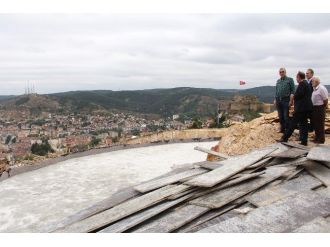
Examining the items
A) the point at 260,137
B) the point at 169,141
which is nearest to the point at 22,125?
the point at 169,141

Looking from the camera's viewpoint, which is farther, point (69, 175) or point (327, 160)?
point (69, 175)

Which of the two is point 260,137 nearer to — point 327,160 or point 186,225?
point 327,160

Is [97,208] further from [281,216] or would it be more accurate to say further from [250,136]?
[250,136]

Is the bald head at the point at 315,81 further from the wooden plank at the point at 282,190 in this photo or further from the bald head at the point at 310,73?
the wooden plank at the point at 282,190

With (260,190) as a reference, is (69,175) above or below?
below

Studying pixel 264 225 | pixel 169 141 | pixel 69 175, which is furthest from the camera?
pixel 169 141

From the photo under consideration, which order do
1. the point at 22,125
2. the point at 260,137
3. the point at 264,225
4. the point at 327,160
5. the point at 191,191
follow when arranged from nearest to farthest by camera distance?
the point at 264,225 < the point at 191,191 < the point at 327,160 < the point at 260,137 < the point at 22,125
